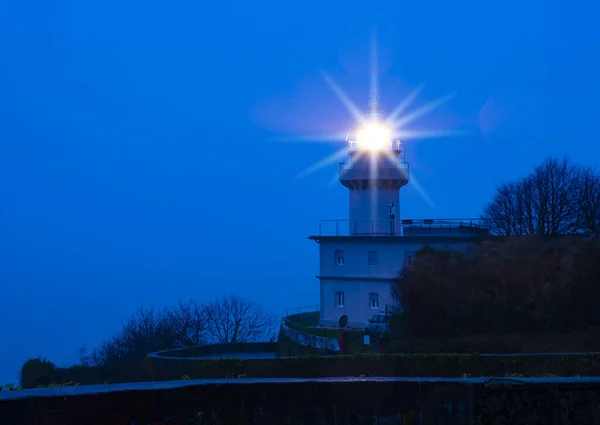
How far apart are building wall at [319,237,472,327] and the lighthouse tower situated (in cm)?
134

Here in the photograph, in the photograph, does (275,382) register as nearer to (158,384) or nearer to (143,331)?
(158,384)

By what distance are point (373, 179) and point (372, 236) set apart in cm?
353

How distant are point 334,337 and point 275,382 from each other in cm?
2701

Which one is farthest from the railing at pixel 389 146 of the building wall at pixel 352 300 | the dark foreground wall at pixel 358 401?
the dark foreground wall at pixel 358 401

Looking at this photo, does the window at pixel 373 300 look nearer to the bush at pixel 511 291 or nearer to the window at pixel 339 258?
the window at pixel 339 258

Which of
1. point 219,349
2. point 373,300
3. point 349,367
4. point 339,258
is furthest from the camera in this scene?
point 339,258

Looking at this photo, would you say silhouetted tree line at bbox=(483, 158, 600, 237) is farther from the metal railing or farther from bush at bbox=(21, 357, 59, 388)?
bush at bbox=(21, 357, 59, 388)

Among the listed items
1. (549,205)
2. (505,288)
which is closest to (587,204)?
(549,205)

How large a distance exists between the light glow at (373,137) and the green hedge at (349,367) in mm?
22127

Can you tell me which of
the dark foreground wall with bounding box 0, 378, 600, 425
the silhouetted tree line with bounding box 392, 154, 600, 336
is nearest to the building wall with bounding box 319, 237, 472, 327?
the silhouetted tree line with bounding box 392, 154, 600, 336

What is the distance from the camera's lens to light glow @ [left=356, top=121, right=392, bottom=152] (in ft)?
147

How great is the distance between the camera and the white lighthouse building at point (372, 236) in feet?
137

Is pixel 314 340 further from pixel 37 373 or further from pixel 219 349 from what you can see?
→ pixel 37 373

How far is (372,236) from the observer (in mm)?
42562
